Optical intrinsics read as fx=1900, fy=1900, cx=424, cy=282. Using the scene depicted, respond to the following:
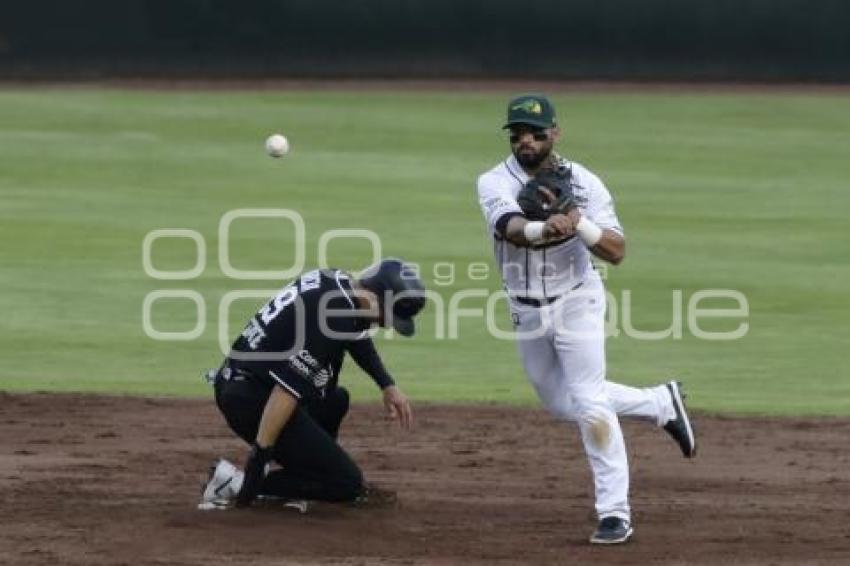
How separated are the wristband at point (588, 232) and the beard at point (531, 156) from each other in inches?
15.8

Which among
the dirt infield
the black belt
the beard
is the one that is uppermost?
the beard

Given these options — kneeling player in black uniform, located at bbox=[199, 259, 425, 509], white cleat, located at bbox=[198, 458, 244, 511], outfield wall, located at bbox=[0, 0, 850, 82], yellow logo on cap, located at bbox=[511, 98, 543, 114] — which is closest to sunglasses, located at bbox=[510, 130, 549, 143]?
yellow logo on cap, located at bbox=[511, 98, 543, 114]

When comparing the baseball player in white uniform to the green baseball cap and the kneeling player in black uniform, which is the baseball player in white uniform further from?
the kneeling player in black uniform

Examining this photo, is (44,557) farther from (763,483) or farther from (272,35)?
(272,35)

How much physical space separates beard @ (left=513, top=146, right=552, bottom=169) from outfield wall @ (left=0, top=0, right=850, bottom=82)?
1933 cm

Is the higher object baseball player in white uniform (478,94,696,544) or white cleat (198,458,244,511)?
baseball player in white uniform (478,94,696,544)

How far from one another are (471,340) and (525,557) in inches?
257

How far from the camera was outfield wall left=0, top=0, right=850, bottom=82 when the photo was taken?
88.3 feet

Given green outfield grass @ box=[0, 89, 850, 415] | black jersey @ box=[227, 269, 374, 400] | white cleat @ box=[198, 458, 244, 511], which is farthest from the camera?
green outfield grass @ box=[0, 89, 850, 415]

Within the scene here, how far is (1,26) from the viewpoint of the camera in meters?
26.9

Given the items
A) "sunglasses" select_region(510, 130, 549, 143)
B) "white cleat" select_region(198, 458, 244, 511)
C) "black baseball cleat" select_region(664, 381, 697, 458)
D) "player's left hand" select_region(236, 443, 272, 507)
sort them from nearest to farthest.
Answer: "sunglasses" select_region(510, 130, 549, 143), "player's left hand" select_region(236, 443, 272, 507), "white cleat" select_region(198, 458, 244, 511), "black baseball cleat" select_region(664, 381, 697, 458)

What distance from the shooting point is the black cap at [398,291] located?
7871 mm

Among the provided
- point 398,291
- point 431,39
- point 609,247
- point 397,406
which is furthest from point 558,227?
point 431,39

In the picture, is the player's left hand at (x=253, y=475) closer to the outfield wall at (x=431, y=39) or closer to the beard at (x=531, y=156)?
the beard at (x=531, y=156)
